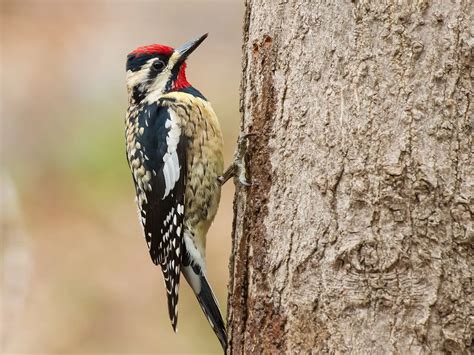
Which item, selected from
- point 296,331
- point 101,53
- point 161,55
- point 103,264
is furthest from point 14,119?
point 296,331

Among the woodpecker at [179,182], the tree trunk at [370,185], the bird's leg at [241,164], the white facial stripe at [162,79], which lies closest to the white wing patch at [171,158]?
the woodpecker at [179,182]

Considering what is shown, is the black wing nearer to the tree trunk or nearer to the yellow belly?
the yellow belly

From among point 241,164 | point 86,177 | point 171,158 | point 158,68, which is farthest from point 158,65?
point 86,177

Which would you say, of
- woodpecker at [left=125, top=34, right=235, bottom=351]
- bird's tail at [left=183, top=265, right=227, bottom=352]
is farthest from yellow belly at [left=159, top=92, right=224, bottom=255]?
bird's tail at [left=183, top=265, right=227, bottom=352]

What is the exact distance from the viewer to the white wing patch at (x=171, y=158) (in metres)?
3.96

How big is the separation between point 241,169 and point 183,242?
2.98 ft

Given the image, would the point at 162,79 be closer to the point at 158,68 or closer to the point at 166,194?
the point at 158,68

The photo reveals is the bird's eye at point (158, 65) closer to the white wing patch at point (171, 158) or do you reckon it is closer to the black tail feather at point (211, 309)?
the white wing patch at point (171, 158)

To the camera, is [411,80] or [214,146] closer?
[411,80]

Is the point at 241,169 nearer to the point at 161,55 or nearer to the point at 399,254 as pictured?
the point at 399,254

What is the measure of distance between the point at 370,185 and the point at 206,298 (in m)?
1.54

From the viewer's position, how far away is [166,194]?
3990mm

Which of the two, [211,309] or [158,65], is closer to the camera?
[211,309]

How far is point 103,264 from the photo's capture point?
7688mm
